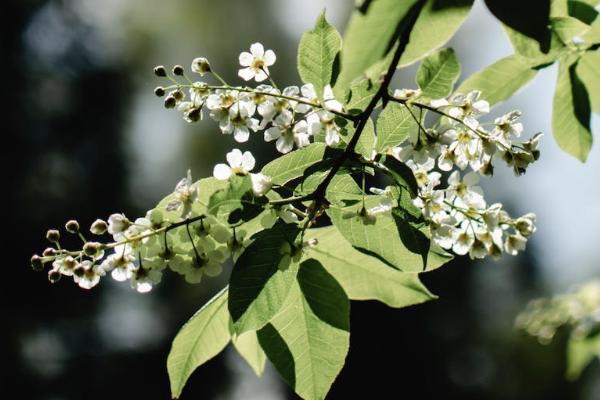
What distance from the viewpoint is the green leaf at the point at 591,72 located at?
45.6 inches

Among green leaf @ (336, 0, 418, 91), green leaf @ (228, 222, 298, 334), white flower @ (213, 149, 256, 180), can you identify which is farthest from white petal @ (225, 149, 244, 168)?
green leaf @ (336, 0, 418, 91)

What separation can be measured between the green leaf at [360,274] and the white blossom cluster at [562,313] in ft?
4.82

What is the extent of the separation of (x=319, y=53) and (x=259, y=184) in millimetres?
217

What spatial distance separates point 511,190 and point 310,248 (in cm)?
Result: 1558

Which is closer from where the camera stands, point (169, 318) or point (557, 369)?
point (169, 318)

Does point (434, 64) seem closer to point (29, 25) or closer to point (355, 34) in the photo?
point (355, 34)

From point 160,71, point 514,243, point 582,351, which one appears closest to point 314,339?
point 514,243

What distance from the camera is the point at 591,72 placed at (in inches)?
46.6

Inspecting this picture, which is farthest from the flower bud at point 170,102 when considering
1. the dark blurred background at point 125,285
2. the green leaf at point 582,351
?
the dark blurred background at point 125,285

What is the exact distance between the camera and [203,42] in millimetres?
15484

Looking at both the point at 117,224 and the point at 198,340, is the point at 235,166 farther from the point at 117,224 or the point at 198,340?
the point at 198,340

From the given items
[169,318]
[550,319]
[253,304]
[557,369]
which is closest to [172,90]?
[253,304]

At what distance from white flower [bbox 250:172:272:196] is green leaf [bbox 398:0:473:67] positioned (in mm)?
275

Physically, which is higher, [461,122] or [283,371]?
[461,122]
